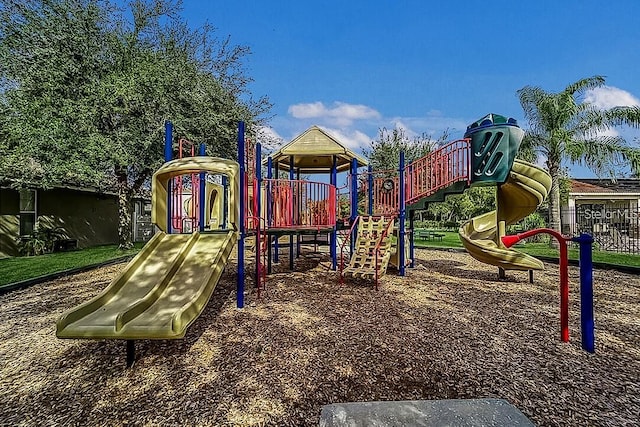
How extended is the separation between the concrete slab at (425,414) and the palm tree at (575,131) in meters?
16.4

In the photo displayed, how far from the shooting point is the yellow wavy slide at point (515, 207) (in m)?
8.02

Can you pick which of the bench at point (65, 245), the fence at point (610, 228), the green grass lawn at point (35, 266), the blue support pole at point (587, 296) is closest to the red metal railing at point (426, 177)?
the blue support pole at point (587, 296)

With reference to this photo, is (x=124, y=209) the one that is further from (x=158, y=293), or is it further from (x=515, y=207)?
(x=515, y=207)

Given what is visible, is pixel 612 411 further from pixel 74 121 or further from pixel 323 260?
pixel 74 121

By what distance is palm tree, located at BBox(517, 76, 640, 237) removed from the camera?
47.5ft

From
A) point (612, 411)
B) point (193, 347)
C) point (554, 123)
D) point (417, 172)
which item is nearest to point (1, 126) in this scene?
point (193, 347)

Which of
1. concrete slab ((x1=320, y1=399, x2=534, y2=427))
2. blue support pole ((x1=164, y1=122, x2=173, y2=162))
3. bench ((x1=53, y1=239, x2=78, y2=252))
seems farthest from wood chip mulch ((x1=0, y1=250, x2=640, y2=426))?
bench ((x1=53, y1=239, x2=78, y2=252))

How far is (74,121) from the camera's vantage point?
39.8 ft

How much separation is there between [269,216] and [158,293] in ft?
11.6

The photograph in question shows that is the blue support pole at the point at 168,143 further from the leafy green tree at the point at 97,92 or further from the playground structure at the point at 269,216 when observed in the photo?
the leafy green tree at the point at 97,92

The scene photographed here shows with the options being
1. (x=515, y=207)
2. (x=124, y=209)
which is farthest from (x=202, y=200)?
(x=124, y=209)

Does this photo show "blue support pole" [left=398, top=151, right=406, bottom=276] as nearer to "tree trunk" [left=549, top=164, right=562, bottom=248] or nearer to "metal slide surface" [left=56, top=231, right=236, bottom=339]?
"metal slide surface" [left=56, top=231, right=236, bottom=339]

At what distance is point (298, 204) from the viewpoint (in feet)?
27.5

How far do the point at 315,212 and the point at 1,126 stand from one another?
1204cm
